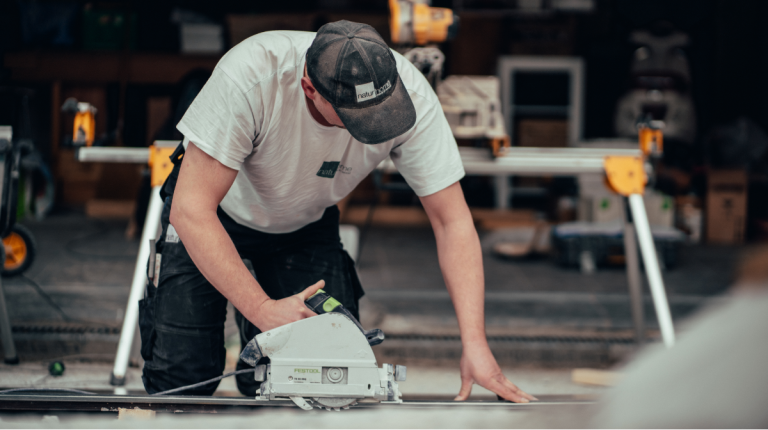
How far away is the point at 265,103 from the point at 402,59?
43 cm

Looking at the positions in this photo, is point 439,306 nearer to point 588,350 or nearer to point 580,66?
point 588,350

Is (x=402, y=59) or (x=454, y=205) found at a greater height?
(x=402, y=59)

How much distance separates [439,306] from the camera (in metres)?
4.16

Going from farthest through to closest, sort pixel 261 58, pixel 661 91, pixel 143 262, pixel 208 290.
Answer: pixel 661 91, pixel 143 262, pixel 208 290, pixel 261 58

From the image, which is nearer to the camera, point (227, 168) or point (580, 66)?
point (227, 168)

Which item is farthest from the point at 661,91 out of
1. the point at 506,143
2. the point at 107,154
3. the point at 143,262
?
the point at 143,262

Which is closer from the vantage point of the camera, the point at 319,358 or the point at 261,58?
the point at 319,358

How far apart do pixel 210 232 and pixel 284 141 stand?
31cm

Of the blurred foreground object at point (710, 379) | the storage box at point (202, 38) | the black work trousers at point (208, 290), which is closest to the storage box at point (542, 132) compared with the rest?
the storage box at point (202, 38)

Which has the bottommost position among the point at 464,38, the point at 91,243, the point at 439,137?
the point at 91,243

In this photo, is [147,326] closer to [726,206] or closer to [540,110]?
[726,206]

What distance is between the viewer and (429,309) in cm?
409

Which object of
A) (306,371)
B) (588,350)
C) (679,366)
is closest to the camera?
(679,366)

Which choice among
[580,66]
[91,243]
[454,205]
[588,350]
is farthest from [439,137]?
[580,66]
